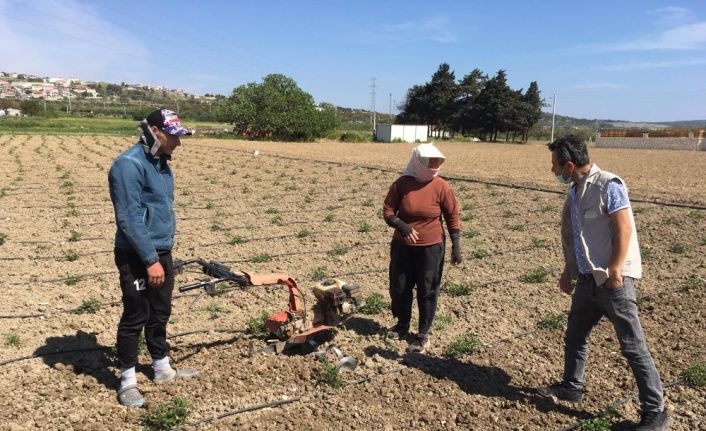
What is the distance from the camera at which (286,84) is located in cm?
5475

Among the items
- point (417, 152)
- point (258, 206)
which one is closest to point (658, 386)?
point (417, 152)

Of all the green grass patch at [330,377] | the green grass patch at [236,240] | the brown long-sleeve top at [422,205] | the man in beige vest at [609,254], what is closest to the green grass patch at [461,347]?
the brown long-sleeve top at [422,205]

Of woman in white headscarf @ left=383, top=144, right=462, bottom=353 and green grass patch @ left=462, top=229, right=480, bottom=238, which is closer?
woman in white headscarf @ left=383, top=144, right=462, bottom=353

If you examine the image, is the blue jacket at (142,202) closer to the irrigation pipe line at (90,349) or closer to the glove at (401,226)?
the irrigation pipe line at (90,349)

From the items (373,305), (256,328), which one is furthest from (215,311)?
(373,305)

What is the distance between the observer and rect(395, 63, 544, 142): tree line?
6431 centimetres

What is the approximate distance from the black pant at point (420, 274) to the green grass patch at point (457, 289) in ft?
5.09

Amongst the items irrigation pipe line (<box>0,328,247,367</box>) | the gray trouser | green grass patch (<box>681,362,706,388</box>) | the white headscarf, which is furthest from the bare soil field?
the white headscarf

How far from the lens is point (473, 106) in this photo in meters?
67.9

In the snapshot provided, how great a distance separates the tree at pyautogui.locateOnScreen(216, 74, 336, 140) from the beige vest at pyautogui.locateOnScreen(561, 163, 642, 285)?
156 feet

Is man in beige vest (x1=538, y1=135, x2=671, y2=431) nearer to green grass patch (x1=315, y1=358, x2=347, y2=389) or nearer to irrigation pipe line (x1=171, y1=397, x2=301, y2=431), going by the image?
green grass patch (x1=315, y1=358, x2=347, y2=389)

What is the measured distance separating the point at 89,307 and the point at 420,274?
139 inches

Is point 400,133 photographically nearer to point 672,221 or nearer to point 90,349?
point 672,221

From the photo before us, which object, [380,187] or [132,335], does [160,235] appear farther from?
[380,187]
